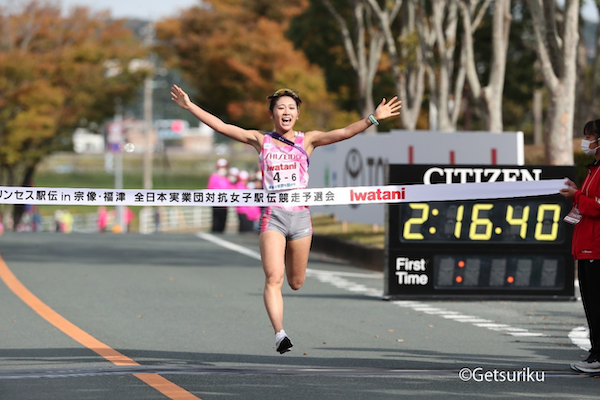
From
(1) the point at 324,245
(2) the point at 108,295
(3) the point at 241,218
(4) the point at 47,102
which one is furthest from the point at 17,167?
(2) the point at 108,295

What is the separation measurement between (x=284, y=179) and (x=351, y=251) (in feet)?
44.4

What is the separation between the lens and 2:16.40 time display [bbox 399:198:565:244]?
14305 mm

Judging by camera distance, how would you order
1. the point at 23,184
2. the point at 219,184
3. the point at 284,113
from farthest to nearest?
the point at 23,184, the point at 219,184, the point at 284,113

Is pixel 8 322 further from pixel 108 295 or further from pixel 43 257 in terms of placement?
pixel 43 257

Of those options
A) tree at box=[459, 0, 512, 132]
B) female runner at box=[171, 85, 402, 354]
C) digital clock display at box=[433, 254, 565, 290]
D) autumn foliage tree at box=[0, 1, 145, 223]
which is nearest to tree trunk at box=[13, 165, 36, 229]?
autumn foliage tree at box=[0, 1, 145, 223]

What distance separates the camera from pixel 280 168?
8.54m

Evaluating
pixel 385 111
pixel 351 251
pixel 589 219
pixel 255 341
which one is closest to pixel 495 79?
pixel 351 251

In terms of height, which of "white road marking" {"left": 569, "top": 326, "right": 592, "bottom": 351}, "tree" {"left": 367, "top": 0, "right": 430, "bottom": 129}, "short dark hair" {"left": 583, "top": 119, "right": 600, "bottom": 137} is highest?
"tree" {"left": 367, "top": 0, "right": 430, "bottom": 129}

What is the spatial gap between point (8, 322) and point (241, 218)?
64.1 feet

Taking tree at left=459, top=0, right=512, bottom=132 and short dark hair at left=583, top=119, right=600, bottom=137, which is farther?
tree at left=459, top=0, right=512, bottom=132

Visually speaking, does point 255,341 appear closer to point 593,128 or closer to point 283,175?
point 283,175

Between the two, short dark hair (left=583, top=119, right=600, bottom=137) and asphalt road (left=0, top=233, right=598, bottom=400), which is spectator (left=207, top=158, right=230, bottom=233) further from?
short dark hair (left=583, top=119, right=600, bottom=137)

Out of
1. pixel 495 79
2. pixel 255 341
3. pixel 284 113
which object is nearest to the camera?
pixel 284 113

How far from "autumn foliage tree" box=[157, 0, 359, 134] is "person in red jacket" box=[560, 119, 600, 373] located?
38684mm
